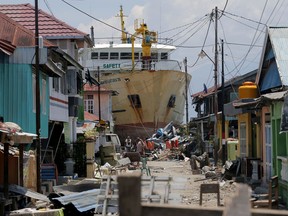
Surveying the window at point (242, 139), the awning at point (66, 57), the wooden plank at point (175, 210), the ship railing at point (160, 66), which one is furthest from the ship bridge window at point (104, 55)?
the wooden plank at point (175, 210)

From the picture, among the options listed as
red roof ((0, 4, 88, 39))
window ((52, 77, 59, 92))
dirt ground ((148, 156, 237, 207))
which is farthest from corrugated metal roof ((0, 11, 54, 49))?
dirt ground ((148, 156, 237, 207))

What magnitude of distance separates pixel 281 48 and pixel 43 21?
44.0 ft

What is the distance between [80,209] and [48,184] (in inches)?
225

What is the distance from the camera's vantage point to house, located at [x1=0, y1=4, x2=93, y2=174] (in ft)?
92.5

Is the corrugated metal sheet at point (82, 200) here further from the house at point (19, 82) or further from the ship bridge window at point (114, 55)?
the ship bridge window at point (114, 55)

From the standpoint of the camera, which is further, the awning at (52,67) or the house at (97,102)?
the house at (97,102)

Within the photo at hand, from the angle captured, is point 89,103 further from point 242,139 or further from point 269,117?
point 269,117

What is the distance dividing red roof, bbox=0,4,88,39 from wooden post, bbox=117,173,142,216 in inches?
1004

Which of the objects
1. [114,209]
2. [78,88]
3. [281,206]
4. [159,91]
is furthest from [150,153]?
[114,209]

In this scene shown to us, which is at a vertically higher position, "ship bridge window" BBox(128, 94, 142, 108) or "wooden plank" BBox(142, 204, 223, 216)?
"ship bridge window" BBox(128, 94, 142, 108)

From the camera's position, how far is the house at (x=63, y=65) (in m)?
28.2

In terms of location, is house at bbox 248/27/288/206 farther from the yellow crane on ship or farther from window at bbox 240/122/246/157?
the yellow crane on ship

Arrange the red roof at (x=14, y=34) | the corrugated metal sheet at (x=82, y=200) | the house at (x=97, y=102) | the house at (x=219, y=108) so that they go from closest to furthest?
1. the corrugated metal sheet at (x=82, y=200)
2. the red roof at (x=14, y=34)
3. the house at (x=219, y=108)
4. the house at (x=97, y=102)

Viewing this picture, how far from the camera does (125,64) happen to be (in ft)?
211
